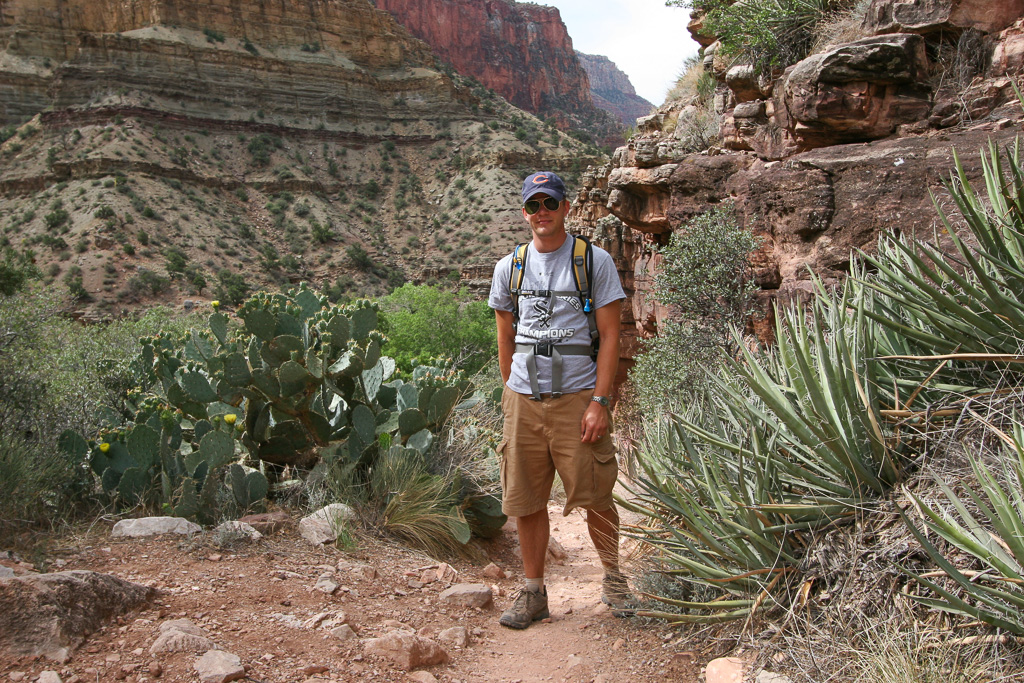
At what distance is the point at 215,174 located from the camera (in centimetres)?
4381

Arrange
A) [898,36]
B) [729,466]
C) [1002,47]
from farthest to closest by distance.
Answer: [898,36] → [1002,47] → [729,466]

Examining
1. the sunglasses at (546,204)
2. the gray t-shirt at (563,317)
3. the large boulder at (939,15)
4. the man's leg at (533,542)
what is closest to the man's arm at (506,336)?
the gray t-shirt at (563,317)

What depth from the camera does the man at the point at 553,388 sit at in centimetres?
300

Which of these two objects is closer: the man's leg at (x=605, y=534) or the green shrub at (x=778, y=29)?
the man's leg at (x=605, y=534)

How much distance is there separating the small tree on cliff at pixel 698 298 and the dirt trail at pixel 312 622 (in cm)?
402

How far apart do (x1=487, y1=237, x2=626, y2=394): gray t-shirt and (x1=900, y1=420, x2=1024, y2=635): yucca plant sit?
4.41ft

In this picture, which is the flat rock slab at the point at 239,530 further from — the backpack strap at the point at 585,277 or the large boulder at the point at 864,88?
the large boulder at the point at 864,88

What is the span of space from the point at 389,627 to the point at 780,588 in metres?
1.58

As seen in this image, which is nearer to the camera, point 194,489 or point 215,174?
point 194,489

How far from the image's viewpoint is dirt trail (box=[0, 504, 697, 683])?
7.68 feet

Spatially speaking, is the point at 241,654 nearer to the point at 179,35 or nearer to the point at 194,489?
the point at 194,489

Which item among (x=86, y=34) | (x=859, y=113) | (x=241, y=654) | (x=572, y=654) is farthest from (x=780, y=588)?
(x=86, y=34)

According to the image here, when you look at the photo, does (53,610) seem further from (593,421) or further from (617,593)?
(617,593)

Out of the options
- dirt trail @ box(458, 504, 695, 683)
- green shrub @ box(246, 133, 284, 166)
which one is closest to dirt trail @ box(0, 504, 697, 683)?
dirt trail @ box(458, 504, 695, 683)
